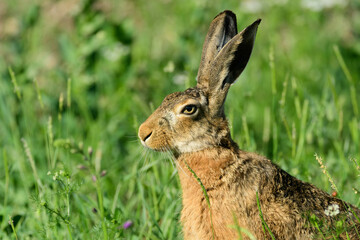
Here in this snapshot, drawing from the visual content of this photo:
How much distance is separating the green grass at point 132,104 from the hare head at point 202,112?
0.84 ft

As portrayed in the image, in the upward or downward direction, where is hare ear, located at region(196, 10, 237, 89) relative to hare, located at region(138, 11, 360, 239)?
upward

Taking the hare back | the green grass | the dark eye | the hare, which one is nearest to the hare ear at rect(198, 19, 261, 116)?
the hare

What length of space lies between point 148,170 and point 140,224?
19.5 inches

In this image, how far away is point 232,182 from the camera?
125 inches

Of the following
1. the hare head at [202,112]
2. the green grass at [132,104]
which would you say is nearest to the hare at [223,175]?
the hare head at [202,112]

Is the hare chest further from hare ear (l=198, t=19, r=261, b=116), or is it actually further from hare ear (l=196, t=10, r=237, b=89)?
hare ear (l=196, t=10, r=237, b=89)

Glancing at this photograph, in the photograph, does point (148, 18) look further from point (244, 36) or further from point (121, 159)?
point (244, 36)

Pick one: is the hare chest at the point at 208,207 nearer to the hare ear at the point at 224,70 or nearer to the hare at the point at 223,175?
the hare at the point at 223,175

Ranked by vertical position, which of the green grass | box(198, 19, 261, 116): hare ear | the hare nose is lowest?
the green grass

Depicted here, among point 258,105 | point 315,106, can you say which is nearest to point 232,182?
point 315,106

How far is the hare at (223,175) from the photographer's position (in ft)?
10.2

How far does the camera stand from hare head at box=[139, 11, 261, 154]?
130 inches

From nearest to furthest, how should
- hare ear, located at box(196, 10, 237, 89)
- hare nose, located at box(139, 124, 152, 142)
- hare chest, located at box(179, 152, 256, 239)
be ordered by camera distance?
1. hare chest, located at box(179, 152, 256, 239)
2. hare nose, located at box(139, 124, 152, 142)
3. hare ear, located at box(196, 10, 237, 89)

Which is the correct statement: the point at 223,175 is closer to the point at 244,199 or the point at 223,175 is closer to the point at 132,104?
the point at 244,199
